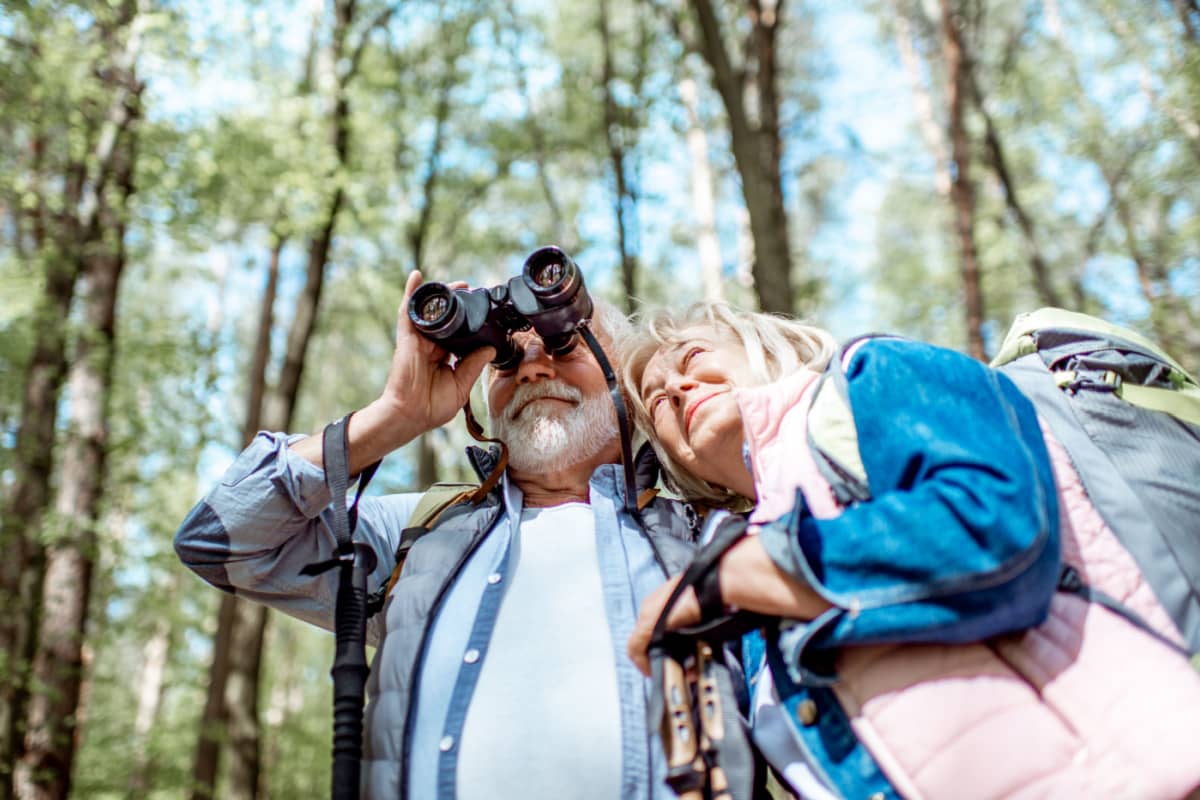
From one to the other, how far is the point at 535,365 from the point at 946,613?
1.46 meters

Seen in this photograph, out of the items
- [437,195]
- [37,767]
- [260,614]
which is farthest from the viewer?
[437,195]

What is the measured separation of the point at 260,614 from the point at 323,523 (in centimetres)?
549

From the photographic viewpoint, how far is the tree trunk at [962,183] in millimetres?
6613

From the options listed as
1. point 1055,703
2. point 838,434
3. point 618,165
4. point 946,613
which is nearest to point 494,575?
point 838,434

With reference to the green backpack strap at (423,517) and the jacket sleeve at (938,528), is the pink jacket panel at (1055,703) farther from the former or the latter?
the green backpack strap at (423,517)

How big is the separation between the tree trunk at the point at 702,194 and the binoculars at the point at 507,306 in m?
7.92

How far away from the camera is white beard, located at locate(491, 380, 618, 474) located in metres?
2.35

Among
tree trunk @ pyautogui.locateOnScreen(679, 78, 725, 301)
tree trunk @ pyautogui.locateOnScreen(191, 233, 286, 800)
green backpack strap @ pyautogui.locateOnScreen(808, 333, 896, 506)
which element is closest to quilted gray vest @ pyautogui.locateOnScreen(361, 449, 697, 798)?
green backpack strap @ pyautogui.locateOnScreen(808, 333, 896, 506)

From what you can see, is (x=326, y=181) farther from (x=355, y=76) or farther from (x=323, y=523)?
(x=323, y=523)

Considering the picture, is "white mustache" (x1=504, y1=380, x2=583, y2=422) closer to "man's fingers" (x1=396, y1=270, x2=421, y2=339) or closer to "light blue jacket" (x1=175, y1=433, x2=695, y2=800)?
"light blue jacket" (x1=175, y1=433, x2=695, y2=800)

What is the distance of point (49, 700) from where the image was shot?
17.2 feet

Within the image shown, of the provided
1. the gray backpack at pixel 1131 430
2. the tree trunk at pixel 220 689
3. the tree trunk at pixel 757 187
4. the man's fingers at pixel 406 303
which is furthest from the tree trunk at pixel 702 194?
the gray backpack at pixel 1131 430

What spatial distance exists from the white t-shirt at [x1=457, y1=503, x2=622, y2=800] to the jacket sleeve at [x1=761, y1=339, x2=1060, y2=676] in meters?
0.63

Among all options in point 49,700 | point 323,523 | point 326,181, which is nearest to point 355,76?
point 326,181
